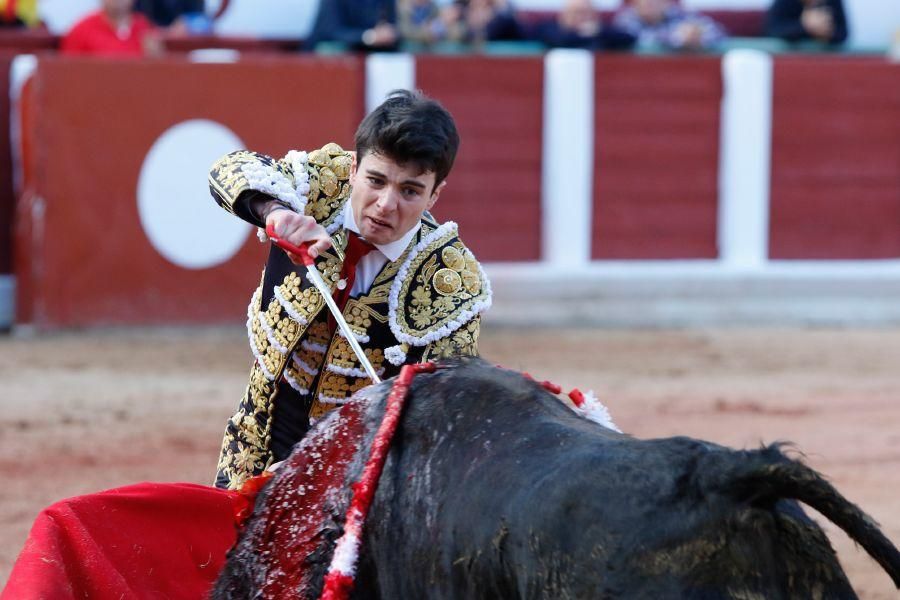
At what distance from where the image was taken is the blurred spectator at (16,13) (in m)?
7.50

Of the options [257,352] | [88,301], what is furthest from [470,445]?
[88,301]

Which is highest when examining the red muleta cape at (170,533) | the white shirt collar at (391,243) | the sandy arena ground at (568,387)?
the white shirt collar at (391,243)

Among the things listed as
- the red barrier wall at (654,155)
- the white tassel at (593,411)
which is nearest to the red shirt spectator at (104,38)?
the red barrier wall at (654,155)

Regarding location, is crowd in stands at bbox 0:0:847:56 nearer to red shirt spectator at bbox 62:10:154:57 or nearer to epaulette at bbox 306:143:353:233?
red shirt spectator at bbox 62:10:154:57

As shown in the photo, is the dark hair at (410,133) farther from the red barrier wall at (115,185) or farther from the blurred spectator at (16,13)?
the blurred spectator at (16,13)

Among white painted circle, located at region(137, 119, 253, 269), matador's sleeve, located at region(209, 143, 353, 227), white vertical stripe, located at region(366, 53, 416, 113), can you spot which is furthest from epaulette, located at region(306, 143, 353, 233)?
white vertical stripe, located at region(366, 53, 416, 113)

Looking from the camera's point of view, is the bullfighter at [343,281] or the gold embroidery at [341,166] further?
the gold embroidery at [341,166]

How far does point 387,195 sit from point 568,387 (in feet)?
12.3

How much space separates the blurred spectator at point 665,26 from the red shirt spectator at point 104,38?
2.55 m

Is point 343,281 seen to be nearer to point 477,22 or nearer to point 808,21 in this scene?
point 477,22

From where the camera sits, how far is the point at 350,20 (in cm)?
771

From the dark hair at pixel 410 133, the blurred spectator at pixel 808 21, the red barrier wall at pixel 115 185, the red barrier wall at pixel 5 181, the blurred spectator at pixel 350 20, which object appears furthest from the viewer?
the blurred spectator at pixel 808 21

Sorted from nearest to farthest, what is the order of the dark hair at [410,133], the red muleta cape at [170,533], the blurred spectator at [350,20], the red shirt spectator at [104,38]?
1. the red muleta cape at [170,533]
2. the dark hair at [410,133]
3. the red shirt spectator at [104,38]
4. the blurred spectator at [350,20]

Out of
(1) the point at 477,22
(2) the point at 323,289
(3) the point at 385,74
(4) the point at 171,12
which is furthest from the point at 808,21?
(2) the point at 323,289
